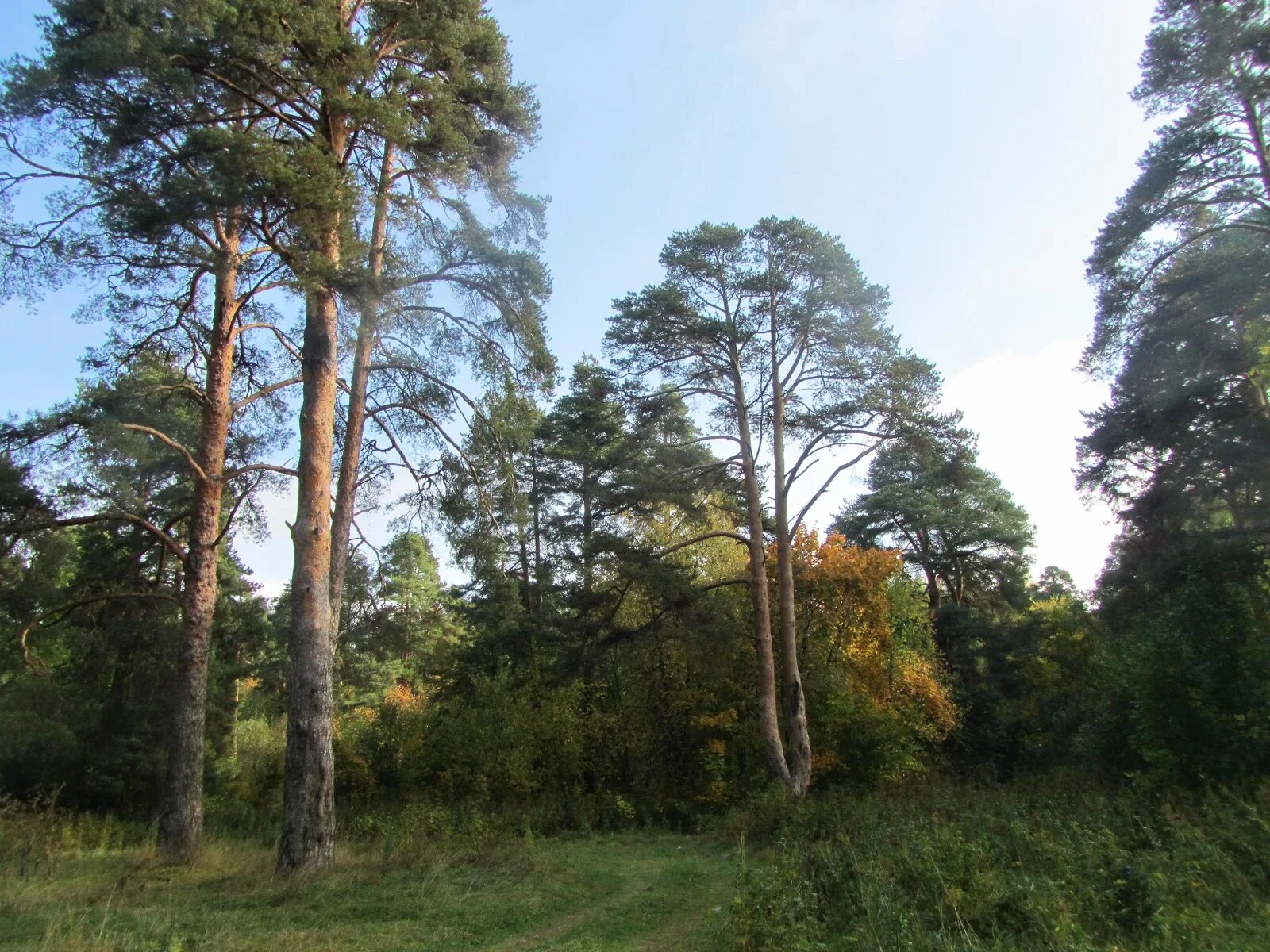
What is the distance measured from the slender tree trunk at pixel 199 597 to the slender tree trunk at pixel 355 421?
1803 millimetres

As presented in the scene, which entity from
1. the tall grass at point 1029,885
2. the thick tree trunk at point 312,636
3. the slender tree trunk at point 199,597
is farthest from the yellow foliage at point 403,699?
the tall grass at point 1029,885

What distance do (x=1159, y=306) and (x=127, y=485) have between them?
16253 mm

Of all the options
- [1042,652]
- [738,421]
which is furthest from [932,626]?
[738,421]

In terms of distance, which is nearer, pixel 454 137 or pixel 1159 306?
pixel 454 137

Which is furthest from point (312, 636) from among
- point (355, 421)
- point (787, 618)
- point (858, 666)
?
point (858, 666)

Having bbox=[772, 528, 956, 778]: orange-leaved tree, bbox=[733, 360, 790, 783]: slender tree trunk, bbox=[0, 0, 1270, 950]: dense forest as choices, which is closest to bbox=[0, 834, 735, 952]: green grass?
bbox=[0, 0, 1270, 950]: dense forest

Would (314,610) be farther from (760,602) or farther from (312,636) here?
(760,602)

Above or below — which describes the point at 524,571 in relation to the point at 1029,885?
above

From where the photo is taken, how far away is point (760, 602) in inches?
662

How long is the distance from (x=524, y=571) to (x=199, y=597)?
9966 mm

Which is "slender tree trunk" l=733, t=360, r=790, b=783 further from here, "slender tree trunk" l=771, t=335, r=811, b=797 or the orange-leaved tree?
the orange-leaved tree

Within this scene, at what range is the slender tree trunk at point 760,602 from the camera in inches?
629

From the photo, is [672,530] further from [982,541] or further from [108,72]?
[108,72]

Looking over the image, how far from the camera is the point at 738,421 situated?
685 inches
